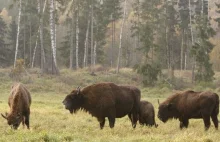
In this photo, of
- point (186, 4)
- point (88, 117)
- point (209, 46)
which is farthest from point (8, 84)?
point (186, 4)

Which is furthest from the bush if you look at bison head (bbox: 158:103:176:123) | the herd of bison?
bison head (bbox: 158:103:176:123)

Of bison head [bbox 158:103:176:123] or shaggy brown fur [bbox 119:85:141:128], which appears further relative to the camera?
bison head [bbox 158:103:176:123]

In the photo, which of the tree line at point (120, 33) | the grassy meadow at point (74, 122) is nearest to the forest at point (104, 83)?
the grassy meadow at point (74, 122)

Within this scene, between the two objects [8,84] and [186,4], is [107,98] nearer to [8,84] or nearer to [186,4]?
[8,84]

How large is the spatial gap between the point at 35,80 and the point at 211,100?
2562cm

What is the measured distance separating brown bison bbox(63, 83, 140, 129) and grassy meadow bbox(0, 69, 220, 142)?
560mm

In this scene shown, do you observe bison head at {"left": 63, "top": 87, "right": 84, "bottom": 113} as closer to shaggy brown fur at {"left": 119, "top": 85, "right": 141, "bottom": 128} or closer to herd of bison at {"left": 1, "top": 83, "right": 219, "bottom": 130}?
herd of bison at {"left": 1, "top": 83, "right": 219, "bottom": 130}

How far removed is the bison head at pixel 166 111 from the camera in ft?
47.6

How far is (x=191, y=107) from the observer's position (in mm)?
13664

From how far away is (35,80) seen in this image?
36.2 metres

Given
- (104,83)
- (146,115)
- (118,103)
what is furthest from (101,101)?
(146,115)

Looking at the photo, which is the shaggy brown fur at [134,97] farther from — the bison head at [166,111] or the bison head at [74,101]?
the bison head at [74,101]

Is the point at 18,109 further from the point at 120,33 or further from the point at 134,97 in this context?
the point at 120,33

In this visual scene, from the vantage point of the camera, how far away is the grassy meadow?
10.2m
